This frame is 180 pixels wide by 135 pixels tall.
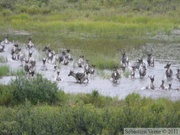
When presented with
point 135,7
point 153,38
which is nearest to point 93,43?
point 153,38

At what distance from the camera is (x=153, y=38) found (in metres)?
35.1

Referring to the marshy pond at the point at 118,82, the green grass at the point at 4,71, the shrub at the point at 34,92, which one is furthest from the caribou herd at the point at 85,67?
the shrub at the point at 34,92

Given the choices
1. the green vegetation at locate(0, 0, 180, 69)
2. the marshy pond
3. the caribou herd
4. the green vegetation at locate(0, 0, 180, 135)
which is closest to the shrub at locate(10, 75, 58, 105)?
the green vegetation at locate(0, 0, 180, 135)

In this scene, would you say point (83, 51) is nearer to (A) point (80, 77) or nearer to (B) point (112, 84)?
(A) point (80, 77)

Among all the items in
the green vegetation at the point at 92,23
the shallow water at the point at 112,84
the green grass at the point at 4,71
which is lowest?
the shallow water at the point at 112,84

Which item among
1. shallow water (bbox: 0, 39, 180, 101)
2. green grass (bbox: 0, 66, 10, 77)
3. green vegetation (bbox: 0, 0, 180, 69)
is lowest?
shallow water (bbox: 0, 39, 180, 101)

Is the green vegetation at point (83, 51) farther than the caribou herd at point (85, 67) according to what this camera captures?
No

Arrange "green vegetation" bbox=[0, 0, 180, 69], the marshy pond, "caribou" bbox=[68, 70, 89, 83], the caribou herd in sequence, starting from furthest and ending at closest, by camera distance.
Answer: "green vegetation" bbox=[0, 0, 180, 69] < the caribou herd < "caribou" bbox=[68, 70, 89, 83] < the marshy pond

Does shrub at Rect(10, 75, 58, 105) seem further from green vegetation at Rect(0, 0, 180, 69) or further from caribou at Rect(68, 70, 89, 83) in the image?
green vegetation at Rect(0, 0, 180, 69)

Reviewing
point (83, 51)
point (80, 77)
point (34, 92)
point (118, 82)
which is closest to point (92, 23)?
point (83, 51)

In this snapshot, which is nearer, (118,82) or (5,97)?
(5,97)

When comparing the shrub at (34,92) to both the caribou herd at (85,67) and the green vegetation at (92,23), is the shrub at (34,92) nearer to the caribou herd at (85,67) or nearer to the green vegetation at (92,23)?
the caribou herd at (85,67)

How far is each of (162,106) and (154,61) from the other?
11948 mm

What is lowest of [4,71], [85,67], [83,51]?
[4,71]
